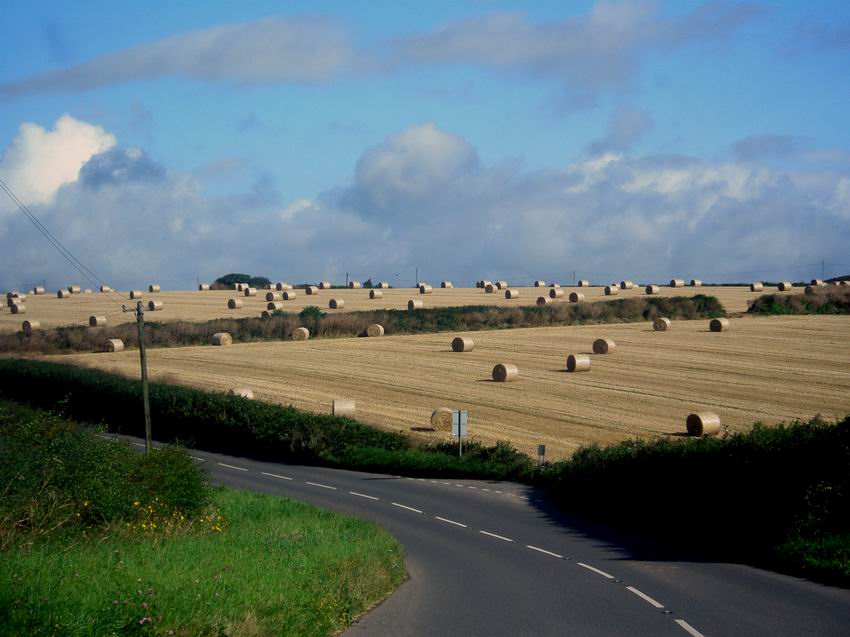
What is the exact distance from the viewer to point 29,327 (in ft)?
221

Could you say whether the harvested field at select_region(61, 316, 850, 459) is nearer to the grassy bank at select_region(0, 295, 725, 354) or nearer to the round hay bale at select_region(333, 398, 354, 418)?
the round hay bale at select_region(333, 398, 354, 418)

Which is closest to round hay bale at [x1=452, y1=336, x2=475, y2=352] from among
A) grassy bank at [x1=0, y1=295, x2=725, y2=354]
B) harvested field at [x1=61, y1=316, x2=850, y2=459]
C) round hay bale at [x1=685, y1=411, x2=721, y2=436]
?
harvested field at [x1=61, y1=316, x2=850, y2=459]

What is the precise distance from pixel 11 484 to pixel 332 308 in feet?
215

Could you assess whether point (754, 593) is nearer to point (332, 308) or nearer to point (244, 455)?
point (244, 455)

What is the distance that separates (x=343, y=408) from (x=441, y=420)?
470cm

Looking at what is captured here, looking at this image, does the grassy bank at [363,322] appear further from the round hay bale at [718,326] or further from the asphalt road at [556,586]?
the asphalt road at [556,586]

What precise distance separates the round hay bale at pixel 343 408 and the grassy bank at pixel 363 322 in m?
25.9

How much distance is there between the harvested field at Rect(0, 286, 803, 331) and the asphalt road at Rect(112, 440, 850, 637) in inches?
1972

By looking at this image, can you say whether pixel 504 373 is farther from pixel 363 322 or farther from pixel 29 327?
pixel 29 327

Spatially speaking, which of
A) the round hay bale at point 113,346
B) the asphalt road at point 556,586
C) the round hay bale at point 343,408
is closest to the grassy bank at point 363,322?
the round hay bale at point 113,346

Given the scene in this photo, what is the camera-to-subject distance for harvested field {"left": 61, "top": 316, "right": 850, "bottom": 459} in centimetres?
3812

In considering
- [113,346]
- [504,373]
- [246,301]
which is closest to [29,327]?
[113,346]

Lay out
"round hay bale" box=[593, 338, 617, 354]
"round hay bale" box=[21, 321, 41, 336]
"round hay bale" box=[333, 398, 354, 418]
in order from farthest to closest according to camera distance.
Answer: "round hay bale" box=[21, 321, 41, 336] < "round hay bale" box=[593, 338, 617, 354] < "round hay bale" box=[333, 398, 354, 418]

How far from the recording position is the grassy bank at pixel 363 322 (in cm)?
6519
